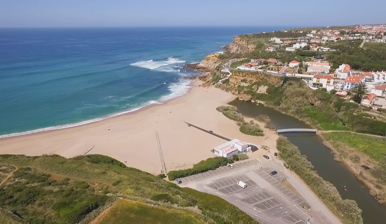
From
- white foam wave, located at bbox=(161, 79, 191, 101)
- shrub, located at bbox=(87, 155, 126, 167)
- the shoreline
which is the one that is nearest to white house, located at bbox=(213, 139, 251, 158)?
shrub, located at bbox=(87, 155, 126, 167)

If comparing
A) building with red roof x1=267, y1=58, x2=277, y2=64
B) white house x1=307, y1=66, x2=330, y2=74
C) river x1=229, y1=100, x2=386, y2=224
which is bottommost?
river x1=229, y1=100, x2=386, y2=224

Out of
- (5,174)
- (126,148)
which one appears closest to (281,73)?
(126,148)

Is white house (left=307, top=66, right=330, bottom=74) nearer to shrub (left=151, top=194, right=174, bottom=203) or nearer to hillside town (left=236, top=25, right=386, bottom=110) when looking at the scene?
hillside town (left=236, top=25, right=386, bottom=110)

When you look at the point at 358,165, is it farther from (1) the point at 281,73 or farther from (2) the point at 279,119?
(1) the point at 281,73

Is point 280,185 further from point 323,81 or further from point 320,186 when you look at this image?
point 323,81

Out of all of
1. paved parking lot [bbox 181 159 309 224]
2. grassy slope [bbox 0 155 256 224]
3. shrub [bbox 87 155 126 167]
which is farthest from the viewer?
shrub [bbox 87 155 126 167]

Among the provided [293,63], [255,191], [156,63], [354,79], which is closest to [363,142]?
[354,79]

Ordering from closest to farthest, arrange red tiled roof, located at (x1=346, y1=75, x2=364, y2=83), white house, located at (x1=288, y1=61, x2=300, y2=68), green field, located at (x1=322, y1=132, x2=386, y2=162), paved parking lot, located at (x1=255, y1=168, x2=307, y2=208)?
paved parking lot, located at (x1=255, y1=168, x2=307, y2=208) → green field, located at (x1=322, y1=132, x2=386, y2=162) → red tiled roof, located at (x1=346, y1=75, x2=364, y2=83) → white house, located at (x1=288, y1=61, x2=300, y2=68)
